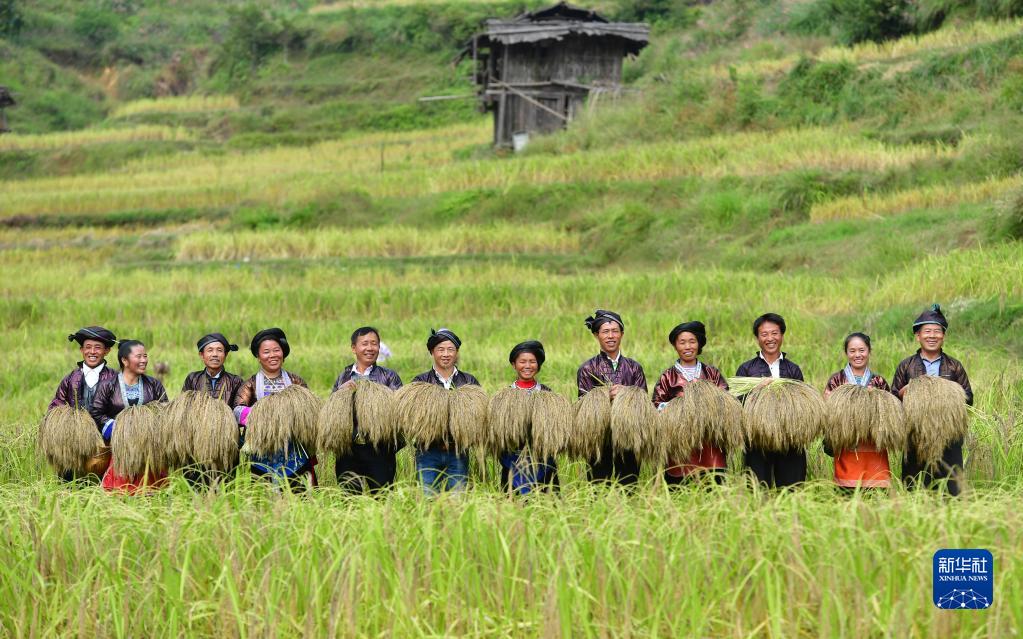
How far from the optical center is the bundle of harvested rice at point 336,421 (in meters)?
5.94

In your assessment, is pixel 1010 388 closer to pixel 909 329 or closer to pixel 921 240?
pixel 909 329

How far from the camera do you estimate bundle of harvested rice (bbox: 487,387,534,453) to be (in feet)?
19.2

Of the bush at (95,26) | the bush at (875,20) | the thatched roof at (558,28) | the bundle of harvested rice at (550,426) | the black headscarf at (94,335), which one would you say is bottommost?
the bundle of harvested rice at (550,426)

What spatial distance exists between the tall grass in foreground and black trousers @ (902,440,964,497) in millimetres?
626

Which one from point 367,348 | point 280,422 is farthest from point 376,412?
point 367,348

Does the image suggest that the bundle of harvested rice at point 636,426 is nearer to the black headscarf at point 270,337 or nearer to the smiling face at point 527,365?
the smiling face at point 527,365

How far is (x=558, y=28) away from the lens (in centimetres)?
2684

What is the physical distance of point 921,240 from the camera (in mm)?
13164

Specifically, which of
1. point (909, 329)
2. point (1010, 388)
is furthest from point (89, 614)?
point (909, 329)

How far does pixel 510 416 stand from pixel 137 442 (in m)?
1.87

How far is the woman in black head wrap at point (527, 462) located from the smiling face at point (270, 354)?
1238 millimetres

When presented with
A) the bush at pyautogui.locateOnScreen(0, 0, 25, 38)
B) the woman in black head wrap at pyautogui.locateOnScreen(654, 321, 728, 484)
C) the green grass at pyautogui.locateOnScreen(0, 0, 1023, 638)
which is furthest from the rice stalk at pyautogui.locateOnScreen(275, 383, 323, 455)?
the bush at pyautogui.locateOnScreen(0, 0, 25, 38)

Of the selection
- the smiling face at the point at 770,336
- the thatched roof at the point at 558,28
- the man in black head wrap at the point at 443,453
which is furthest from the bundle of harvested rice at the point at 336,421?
the thatched roof at the point at 558,28

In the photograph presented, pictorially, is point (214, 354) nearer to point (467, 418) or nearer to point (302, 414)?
point (302, 414)
